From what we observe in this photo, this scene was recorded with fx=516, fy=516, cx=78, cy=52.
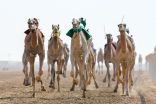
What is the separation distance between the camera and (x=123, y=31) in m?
21.8

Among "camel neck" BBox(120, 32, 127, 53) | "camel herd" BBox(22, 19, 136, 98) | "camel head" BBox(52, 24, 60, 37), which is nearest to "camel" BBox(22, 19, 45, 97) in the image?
"camel herd" BBox(22, 19, 136, 98)

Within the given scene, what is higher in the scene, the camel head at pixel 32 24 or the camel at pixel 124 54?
the camel head at pixel 32 24

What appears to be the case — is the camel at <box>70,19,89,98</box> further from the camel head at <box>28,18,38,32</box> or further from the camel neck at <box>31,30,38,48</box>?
the camel head at <box>28,18,38,32</box>

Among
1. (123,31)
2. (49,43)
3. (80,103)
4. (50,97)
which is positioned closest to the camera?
(80,103)

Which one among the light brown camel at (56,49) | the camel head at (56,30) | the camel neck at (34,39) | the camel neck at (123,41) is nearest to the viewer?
the camel neck at (34,39)

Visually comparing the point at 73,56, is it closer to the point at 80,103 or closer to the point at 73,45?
the point at 73,45

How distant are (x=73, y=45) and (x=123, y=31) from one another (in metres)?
2.62

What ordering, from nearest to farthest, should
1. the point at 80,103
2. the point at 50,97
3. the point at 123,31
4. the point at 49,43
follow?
the point at 80,103 → the point at 50,97 → the point at 123,31 → the point at 49,43

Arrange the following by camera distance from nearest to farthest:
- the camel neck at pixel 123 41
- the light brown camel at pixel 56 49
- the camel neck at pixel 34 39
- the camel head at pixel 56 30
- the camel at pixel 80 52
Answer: the camel at pixel 80 52 → the camel neck at pixel 34 39 → the camel neck at pixel 123 41 → the camel head at pixel 56 30 → the light brown camel at pixel 56 49

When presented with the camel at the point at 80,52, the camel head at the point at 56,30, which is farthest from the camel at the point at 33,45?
the camel head at the point at 56,30

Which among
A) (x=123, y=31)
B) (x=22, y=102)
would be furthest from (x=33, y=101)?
(x=123, y=31)

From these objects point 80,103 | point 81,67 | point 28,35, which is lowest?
point 80,103

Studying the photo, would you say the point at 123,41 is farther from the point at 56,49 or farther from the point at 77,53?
the point at 56,49

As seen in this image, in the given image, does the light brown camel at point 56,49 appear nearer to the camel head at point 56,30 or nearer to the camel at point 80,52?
the camel head at point 56,30
